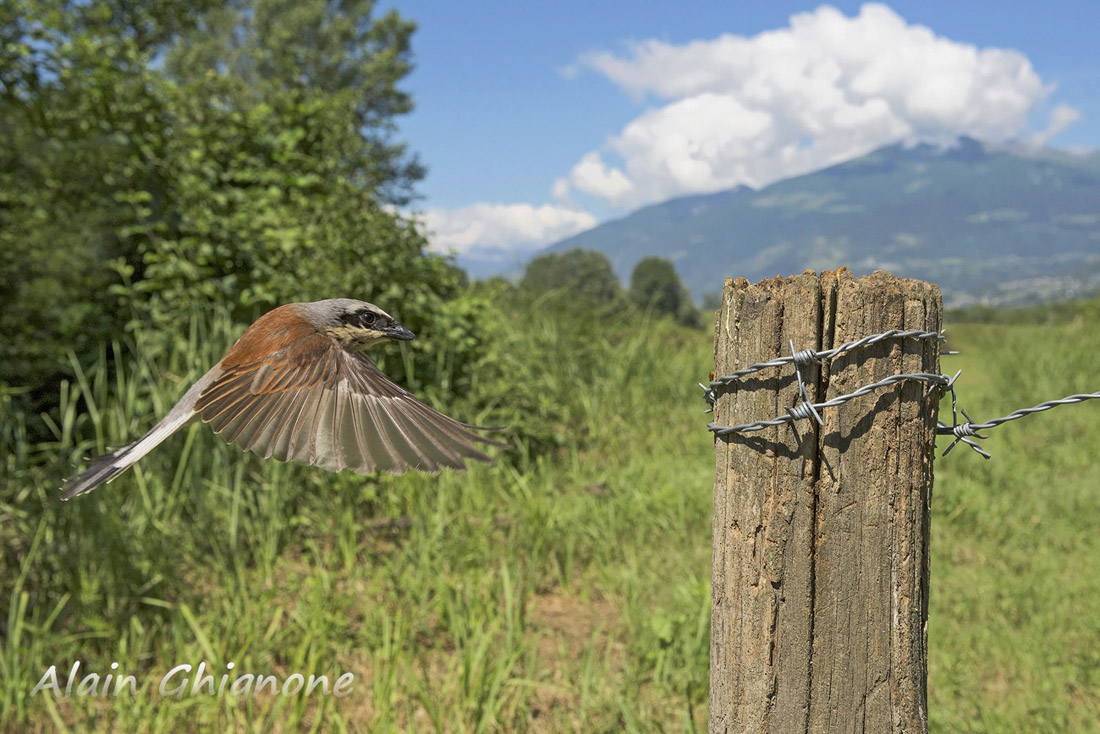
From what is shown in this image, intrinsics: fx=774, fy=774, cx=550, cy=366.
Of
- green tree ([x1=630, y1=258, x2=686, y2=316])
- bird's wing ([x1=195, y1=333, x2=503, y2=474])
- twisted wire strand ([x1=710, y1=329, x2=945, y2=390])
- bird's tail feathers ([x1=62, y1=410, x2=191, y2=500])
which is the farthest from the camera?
green tree ([x1=630, y1=258, x2=686, y2=316])

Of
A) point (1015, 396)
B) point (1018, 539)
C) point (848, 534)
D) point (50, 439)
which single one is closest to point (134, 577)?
point (50, 439)

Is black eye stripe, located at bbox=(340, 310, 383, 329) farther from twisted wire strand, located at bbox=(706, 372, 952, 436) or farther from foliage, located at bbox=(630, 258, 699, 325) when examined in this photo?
foliage, located at bbox=(630, 258, 699, 325)

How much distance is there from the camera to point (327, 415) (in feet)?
5.19

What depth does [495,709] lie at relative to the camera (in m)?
2.73

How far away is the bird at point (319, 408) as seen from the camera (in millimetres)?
1436

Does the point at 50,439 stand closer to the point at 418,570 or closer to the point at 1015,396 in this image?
the point at 418,570

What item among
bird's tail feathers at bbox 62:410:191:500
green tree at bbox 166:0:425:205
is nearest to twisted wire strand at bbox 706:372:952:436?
bird's tail feathers at bbox 62:410:191:500

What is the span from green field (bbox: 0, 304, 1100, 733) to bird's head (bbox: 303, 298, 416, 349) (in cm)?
153

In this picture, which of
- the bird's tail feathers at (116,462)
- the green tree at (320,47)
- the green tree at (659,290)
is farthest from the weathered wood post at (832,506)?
the green tree at (320,47)

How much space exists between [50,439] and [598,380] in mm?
3716

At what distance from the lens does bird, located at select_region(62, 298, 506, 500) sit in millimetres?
1436

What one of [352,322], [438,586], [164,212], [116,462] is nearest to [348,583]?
[438,586]

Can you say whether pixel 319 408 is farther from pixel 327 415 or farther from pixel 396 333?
pixel 396 333

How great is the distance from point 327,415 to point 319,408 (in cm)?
3
